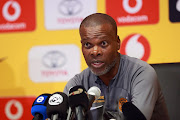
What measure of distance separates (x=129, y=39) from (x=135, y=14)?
0.21 metres

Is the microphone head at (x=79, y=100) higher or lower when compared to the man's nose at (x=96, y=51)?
lower

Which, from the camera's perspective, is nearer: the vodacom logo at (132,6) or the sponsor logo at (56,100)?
the sponsor logo at (56,100)

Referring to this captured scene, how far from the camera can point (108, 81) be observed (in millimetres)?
1343

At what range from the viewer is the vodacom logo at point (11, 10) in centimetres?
210

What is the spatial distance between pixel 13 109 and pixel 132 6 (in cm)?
139

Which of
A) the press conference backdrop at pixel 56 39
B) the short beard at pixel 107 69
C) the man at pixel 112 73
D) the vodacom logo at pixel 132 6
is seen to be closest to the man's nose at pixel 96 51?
the man at pixel 112 73

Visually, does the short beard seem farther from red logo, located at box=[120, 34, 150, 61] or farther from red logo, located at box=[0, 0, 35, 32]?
red logo, located at box=[0, 0, 35, 32]

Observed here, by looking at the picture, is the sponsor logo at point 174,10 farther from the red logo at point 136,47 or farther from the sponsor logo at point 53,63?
the sponsor logo at point 53,63

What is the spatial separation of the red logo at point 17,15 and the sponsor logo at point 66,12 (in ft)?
0.49

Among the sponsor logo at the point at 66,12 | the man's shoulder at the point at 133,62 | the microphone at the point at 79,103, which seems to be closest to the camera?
the microphone at the point at 79,103

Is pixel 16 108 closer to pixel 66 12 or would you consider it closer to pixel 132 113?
pixel 66 12

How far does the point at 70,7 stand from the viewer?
2002 mm

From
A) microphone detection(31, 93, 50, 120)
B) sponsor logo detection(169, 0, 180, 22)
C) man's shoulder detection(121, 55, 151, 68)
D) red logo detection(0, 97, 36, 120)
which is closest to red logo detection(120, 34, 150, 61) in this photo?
sponsor logo detection(169, 0, 180, 22)

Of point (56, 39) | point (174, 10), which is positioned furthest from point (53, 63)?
point (174, 10)
